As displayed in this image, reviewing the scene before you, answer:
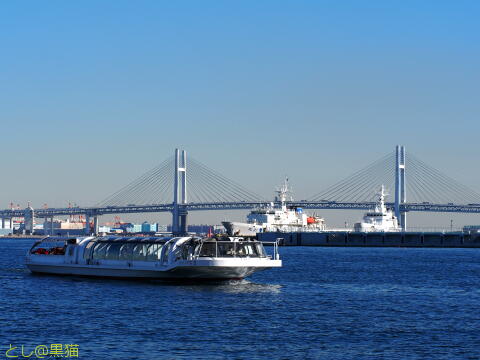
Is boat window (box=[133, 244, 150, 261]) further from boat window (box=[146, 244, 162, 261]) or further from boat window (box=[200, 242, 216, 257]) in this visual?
boat window (box=[200, 242, 216, 257])

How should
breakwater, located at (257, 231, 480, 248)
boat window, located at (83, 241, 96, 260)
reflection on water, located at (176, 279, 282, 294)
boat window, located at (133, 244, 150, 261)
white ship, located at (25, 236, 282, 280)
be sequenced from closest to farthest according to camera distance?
reflection on water, located at (176, 279, 282, 294) < white ship, located at (25, 236, 282, 280) < boat window, located at (133, 244, 150, 261) < boat window, located at (83, 241, 96, 260) < breakwater, located at (257, 231, 480, 248)

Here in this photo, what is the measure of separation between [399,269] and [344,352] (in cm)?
4425

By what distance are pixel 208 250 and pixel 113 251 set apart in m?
8.00

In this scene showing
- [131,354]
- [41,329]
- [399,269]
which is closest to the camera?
[131,354]

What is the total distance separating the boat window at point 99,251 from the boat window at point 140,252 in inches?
118

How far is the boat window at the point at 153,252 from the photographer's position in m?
52.6

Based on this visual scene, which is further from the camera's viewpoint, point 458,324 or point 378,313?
point 378,313

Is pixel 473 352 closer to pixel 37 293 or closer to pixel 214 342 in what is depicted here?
pixel 214 342

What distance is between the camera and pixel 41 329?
3212 cm

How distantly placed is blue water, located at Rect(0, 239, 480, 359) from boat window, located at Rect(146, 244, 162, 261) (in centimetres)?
186

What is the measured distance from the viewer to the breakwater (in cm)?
14525

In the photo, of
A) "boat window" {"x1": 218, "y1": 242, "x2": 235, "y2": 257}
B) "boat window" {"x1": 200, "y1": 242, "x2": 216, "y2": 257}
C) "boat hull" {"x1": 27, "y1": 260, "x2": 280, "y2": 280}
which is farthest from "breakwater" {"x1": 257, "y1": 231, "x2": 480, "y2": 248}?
"boat window" {"x1": 200, "y1": 242, "x2": 216, "y2": 257}

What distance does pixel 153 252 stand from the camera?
52.8 meters

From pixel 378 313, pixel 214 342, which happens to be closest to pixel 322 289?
pixel 378 313
